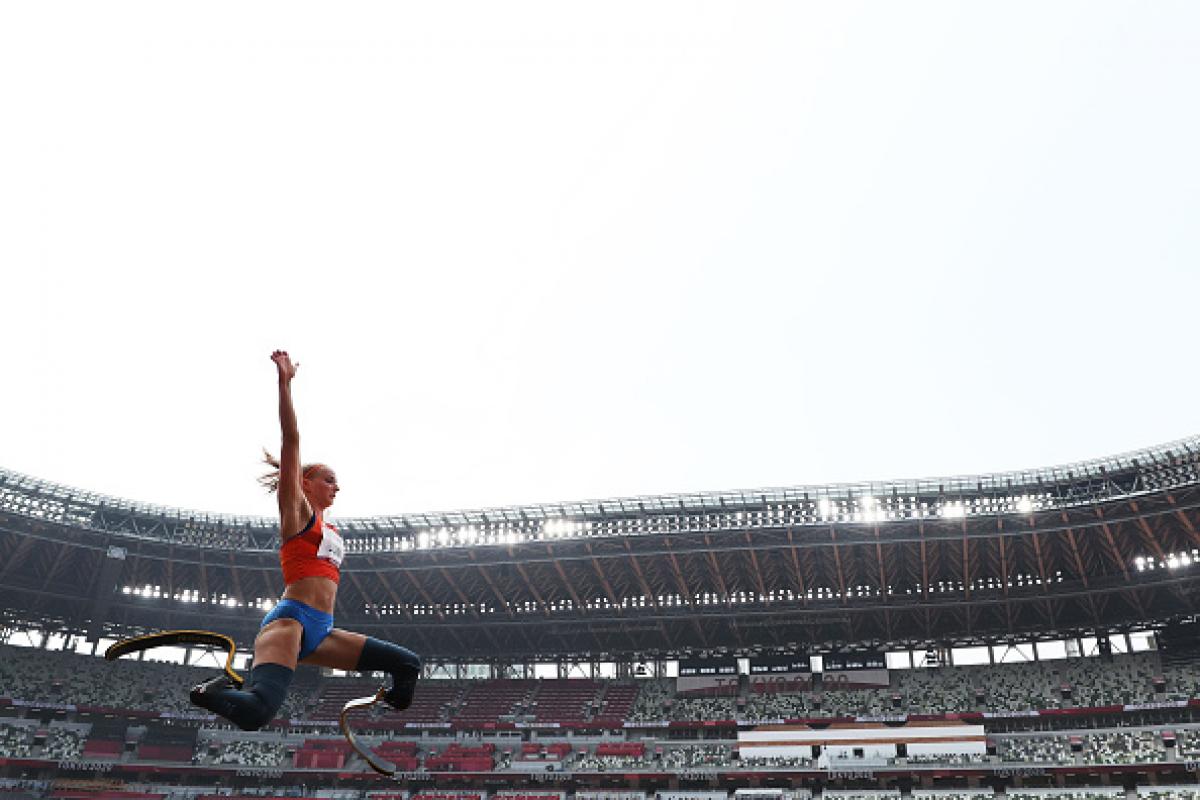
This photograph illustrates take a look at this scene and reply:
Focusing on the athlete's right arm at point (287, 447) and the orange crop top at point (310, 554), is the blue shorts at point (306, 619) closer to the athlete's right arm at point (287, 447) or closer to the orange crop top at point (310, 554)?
the orange crop top at point (310, 554)

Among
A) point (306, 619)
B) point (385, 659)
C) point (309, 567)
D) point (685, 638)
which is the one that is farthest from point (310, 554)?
point (685, 638)

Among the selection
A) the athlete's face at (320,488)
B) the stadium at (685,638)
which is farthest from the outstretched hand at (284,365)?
the stadium at (685,638)

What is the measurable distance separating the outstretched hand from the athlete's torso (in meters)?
1.00

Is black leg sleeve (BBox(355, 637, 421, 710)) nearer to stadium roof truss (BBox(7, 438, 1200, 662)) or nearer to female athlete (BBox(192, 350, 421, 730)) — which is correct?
female athlete (BBox(192, 350, 421, 730))

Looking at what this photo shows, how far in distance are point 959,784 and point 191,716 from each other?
46.0 meters

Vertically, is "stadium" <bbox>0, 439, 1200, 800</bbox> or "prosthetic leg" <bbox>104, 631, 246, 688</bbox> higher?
"stadium" <bbox>0, 439, 1200, 800</bbox>

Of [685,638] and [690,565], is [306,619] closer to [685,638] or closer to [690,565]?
[690,565]

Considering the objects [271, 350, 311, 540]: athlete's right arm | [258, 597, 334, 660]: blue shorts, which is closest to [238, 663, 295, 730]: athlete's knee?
[258, 597, 334, 660]: blue shorts

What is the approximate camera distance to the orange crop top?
17.7ft

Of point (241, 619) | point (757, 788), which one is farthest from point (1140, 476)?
point (241, 619)

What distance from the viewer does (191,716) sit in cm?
5500

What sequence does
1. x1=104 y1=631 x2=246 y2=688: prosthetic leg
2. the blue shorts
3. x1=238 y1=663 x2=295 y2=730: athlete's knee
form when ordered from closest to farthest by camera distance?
x1=238 y1=663 x2=295 y2=730: athlete's knee < x1=104 y1=631 x2=246 y2=688: prosthetic leg < the blue shorts

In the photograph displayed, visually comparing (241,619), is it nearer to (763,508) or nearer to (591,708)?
(591,708)

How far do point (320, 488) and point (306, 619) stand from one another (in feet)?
2.97
